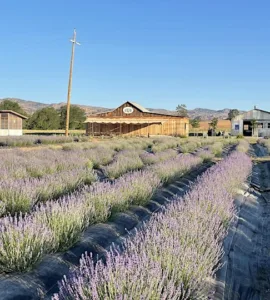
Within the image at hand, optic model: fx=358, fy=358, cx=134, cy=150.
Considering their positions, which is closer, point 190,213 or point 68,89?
point 190,213

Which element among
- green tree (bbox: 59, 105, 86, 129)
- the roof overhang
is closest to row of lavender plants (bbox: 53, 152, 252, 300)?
the roof overhang

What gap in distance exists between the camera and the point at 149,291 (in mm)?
2193

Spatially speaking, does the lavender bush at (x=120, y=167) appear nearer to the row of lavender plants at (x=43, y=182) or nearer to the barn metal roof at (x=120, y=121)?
the row of lavender plants at (x=43, y=182)

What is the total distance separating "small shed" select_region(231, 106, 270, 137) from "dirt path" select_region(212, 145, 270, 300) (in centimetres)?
4630


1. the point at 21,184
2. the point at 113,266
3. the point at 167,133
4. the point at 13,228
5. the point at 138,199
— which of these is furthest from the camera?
the point at 167,133

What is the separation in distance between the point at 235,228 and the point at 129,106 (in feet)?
134

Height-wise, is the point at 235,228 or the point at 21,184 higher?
the point at 21,184

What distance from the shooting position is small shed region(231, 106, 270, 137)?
169 ft

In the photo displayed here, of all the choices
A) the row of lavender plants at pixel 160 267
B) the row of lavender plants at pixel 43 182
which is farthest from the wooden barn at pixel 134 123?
the row of lavender plants at pixel 160 267

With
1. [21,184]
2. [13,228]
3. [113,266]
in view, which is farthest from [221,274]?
[21,184]

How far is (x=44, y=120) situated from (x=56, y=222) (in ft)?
195

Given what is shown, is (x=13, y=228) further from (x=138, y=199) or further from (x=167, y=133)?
(x=167, y=133)

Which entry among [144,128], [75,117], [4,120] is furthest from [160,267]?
[75,117]

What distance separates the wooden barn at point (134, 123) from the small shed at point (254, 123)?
468 inches
